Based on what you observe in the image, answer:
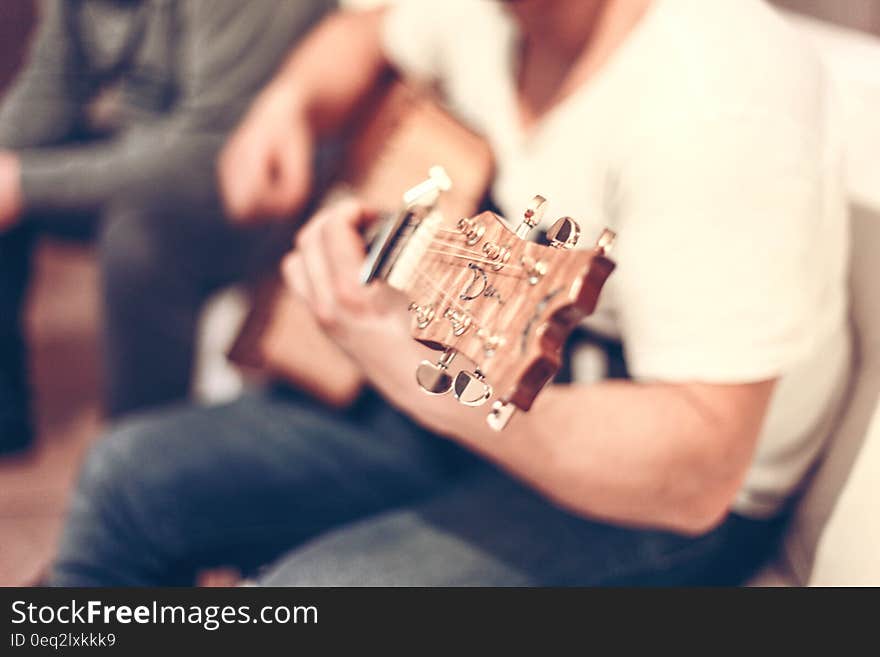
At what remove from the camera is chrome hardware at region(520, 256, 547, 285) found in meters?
0.41

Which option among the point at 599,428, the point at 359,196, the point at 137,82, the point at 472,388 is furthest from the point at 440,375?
the point at 137,82

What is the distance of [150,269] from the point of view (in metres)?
1.00

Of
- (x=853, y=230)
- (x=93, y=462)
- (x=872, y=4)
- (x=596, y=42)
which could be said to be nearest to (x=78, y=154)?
(x=93, y=462)

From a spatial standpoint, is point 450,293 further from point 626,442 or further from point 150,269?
point 150,269

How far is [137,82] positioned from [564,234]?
0.81 meters

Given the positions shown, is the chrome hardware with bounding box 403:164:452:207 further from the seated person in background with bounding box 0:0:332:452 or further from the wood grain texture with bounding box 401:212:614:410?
the seated person in background with bounding box 0:0:332:452

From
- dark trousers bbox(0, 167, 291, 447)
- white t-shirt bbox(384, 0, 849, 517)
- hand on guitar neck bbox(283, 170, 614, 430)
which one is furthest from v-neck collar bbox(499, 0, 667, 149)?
dark trousers bbox(0, 167, 291, 447)

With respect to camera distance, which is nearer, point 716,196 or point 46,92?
point 716,196

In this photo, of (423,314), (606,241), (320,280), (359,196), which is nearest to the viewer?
(606,241)

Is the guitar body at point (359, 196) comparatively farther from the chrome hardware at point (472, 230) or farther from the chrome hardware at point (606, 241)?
the chrome hardware at point (606, 241)

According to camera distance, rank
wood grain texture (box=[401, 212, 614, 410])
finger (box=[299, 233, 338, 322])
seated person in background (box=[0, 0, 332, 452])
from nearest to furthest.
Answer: wood grain texture (box=[401, 212, 614, 410])
finger (box=[299, 233, 338, 322])
seated person in background (box=[0, 0, 332, 452])

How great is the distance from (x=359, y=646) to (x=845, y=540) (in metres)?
0.39

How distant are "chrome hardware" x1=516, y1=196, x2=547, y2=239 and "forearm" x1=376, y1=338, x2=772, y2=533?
158 millimetres

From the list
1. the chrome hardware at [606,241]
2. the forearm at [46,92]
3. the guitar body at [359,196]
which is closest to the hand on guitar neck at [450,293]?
the chrome hardware at [606,241]
